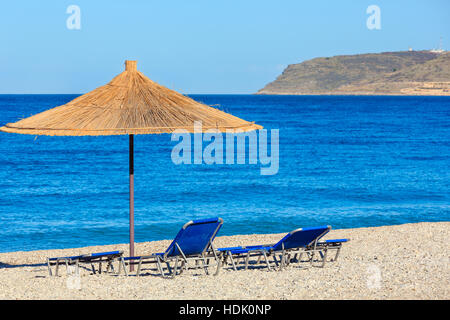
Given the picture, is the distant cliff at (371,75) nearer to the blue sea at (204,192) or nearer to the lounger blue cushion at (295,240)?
the blue sea at (204,192)

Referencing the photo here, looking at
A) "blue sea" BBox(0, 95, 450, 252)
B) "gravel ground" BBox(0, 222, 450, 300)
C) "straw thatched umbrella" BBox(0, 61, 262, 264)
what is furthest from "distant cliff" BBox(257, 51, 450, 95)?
"straw thatched umbrella" BBox(0, 61, 262, 264)

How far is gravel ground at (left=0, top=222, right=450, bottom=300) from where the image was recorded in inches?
209

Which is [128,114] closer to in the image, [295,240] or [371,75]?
[295,240]

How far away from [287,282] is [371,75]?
167519mm

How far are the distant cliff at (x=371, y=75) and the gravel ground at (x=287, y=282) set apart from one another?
135 metres

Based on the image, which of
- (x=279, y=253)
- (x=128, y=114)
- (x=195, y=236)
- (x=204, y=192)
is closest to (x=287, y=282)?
(x=279, y=253)

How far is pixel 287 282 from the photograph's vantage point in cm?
584

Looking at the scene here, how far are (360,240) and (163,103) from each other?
409 centimetres

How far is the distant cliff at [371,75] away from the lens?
458 ft

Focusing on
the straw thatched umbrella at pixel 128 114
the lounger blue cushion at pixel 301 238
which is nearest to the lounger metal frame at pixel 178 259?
the lounger blue cushion at pixel 301 238

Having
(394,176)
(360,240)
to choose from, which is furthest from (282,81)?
(360,240)

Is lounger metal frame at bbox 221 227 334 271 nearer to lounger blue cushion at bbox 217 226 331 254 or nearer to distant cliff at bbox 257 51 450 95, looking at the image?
lounger blue cushion at bbox 217 226 331 254
